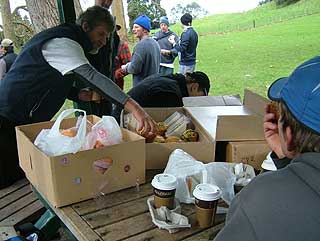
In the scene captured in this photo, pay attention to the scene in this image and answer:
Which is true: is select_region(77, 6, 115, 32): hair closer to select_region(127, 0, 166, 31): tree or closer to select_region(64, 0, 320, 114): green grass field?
select_region(64, 0, 320, 114): green grass field

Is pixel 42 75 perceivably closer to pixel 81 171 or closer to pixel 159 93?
pixel 159 93

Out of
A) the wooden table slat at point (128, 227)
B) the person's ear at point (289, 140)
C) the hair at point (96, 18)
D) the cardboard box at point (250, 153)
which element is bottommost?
the wooden table slat at point (128, 227)

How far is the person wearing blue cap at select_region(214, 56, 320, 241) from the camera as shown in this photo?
689 millimetres

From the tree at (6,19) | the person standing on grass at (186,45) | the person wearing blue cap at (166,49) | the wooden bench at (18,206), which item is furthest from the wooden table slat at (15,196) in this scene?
the tree at (6,19)

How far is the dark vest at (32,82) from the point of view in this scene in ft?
6.82

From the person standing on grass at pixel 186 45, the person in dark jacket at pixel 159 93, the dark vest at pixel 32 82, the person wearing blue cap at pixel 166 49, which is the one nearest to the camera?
the dark vest at pixel 32 82

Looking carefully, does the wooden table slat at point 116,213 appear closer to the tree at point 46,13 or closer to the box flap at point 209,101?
the box flap at point 209,101

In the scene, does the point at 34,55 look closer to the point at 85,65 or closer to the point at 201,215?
the point at 85,65

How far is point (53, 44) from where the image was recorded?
2002 millimetres

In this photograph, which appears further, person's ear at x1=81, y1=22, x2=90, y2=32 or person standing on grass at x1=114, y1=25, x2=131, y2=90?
person standing on grass at x1=114, y1=25, x2=131, y2=90

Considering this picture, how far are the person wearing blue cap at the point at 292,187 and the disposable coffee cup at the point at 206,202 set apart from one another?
353mm

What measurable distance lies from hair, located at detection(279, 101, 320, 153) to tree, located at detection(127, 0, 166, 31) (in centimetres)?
1516

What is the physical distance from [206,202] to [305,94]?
56cm

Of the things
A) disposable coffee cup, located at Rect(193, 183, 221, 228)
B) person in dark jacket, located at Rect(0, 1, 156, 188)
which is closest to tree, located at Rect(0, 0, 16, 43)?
person in dark jacket, located at Rect(0, 1, 156, 188)
